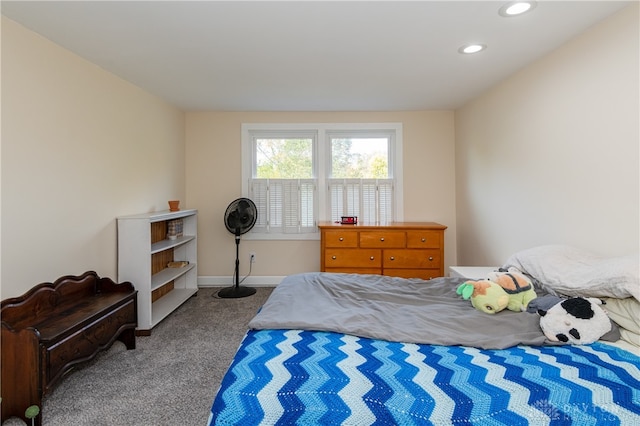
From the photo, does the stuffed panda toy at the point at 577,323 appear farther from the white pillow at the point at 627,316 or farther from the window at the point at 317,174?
the window at the point at 317,174

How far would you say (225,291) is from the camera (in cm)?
400

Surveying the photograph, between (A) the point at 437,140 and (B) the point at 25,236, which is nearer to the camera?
(B) the point at 25,236

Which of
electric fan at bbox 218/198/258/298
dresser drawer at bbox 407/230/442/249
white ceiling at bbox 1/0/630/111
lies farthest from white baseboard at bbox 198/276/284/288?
white ceiling at bbox 1/0/630/111

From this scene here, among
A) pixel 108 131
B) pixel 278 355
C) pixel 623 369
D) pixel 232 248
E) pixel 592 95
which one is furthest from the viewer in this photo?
pixel 232 248

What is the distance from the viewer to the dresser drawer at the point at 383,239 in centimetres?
372

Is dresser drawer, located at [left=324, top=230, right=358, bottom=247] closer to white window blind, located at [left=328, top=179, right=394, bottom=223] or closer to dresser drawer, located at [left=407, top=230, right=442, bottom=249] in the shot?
white window blind, located at [left=328, top=179, right=394, bottom=223]

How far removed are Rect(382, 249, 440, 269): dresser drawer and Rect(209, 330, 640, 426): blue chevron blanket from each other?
226 centimetres

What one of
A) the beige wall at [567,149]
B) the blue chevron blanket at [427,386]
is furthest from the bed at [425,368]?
the beige wall at [567,149]

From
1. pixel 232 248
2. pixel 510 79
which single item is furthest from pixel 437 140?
pixel 232 248

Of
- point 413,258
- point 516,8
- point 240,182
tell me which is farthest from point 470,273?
point 240,182

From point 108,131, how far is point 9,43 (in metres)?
0.93

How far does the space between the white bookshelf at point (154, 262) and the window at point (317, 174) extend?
88 cm

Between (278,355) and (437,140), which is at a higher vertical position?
(437,140)

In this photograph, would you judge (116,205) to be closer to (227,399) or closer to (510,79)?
(227,399)
